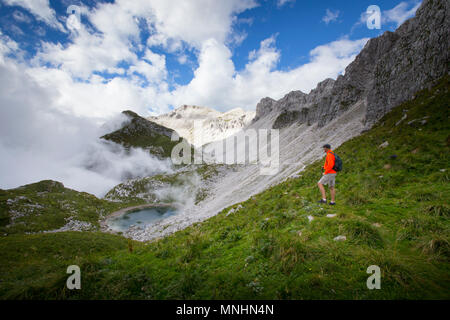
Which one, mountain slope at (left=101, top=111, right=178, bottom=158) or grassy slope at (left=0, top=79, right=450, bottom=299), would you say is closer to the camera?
grassy slope at (left=0, top=79, right=450, bottom=299)

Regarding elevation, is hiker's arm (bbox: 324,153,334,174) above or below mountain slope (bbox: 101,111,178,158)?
below

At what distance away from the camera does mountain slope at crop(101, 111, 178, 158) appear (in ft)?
497

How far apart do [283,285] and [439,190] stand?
9.64m

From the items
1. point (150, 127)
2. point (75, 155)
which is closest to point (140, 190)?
point (150, 127)

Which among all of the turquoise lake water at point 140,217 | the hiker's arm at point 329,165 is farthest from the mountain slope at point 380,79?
the turquoise lake water at point 140,217

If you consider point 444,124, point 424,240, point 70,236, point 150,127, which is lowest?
point 70,236

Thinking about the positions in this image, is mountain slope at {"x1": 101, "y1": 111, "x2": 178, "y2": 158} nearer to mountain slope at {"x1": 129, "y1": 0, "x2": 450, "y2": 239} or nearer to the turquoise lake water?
the turquoise lake water

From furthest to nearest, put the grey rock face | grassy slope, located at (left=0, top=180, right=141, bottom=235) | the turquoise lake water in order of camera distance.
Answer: the turquoise lake water
grassy slope, located at (left=0, top=180, right=141, bottom=235)
the grey rock face

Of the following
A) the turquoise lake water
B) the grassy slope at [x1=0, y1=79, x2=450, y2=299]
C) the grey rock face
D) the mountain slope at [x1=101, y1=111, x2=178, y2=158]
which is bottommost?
the turquoise lake water

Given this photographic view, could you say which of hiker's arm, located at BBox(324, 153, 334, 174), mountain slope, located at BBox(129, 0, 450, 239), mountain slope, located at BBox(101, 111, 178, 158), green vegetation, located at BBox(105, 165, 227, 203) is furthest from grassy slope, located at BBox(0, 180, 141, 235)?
mountain slope, located at BBox(101, 111, 178, 158)

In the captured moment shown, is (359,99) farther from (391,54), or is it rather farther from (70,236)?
(70,236)

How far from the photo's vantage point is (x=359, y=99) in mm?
53062

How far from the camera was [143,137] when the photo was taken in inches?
6363

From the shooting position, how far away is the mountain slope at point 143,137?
497 feet
